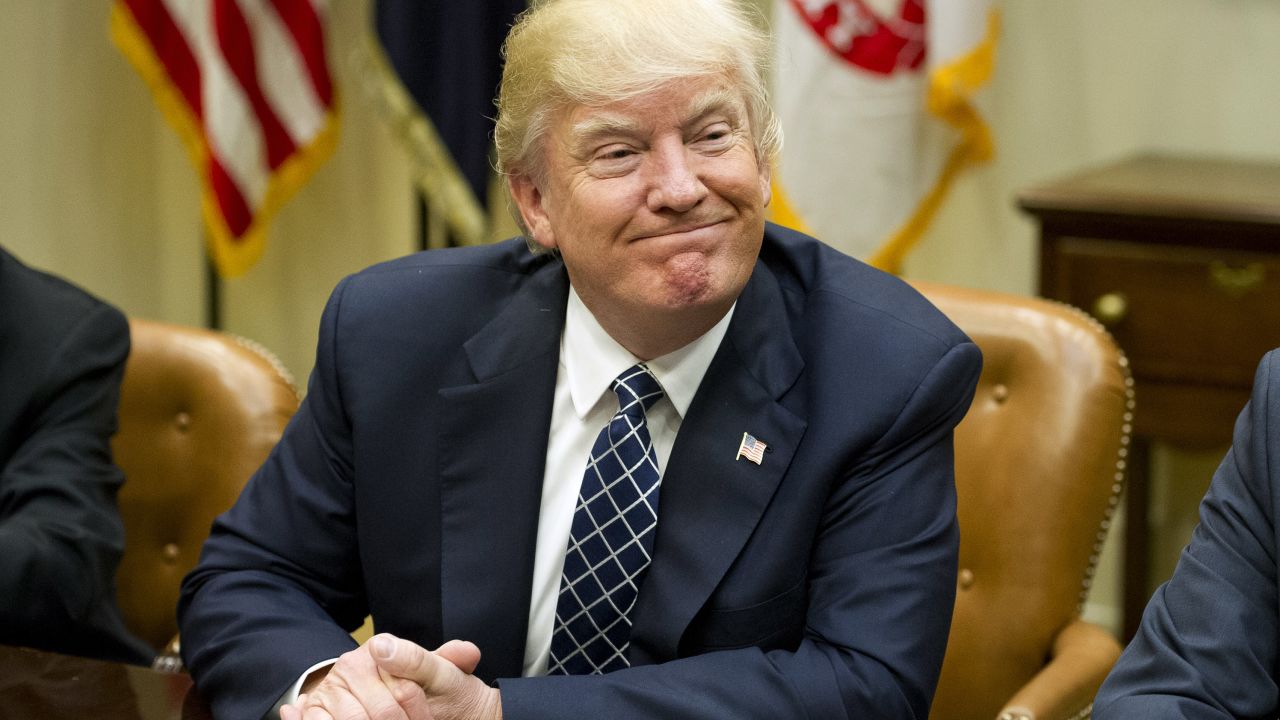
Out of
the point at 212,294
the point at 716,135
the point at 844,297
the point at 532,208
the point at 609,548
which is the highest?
the point at 716,135

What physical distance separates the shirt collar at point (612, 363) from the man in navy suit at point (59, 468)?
768 millimetres

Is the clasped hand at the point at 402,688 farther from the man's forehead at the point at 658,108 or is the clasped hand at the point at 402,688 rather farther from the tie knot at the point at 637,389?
the man's forehead at the point at 658,108

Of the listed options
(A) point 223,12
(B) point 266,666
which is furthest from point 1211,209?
(A) point 223,12

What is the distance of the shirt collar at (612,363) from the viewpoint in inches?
73.1

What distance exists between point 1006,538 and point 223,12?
2757 mm

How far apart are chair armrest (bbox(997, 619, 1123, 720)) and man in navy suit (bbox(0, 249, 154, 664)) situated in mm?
1255

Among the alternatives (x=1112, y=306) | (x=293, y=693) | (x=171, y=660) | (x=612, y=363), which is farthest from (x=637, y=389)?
(x=1112, y=306)

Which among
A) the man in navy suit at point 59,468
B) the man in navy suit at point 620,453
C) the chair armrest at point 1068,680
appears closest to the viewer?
the man in navy suit at point 620,453

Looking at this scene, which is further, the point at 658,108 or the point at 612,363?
the point at 612,363

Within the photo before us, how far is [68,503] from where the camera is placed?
7.14ft

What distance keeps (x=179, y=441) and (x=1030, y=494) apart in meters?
1.30

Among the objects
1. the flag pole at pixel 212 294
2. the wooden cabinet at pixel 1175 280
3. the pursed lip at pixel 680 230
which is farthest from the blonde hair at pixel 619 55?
the flag pole at pixel 212 294

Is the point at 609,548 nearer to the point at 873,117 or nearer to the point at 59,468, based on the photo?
the point at 59,468

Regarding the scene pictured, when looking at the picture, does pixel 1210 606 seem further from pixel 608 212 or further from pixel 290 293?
pixel 290 293
